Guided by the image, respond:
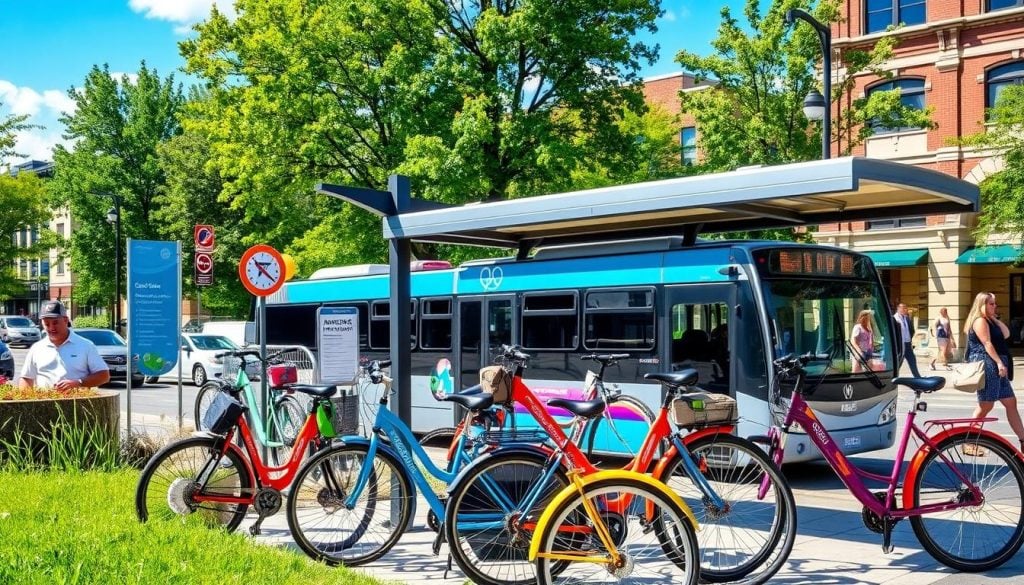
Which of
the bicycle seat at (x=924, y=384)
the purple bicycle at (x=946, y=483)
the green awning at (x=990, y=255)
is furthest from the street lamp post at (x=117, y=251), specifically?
the bicycle seat at (x=924, y=384)

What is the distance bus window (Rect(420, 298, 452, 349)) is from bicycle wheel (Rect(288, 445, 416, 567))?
752 cm

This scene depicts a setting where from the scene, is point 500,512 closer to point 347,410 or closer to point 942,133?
point 347,410

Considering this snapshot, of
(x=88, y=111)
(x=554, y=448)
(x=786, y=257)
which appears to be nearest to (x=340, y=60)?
(x=786, y=257)

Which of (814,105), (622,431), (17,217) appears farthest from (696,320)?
(17,217)

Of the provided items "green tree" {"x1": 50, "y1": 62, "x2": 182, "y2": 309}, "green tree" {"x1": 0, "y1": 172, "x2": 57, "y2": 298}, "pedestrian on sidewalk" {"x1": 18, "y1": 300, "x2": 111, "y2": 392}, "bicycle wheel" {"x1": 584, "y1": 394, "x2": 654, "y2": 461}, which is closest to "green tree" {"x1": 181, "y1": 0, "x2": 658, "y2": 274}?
"bicycle wheel" {"x1": 584, "y1": 394, "x2": 654, "y2": 461}

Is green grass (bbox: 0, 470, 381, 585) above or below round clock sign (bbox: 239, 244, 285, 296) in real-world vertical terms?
below

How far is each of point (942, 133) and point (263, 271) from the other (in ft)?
88.5

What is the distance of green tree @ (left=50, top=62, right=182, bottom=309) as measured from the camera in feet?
163

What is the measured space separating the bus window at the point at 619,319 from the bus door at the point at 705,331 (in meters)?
0.30

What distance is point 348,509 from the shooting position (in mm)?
6512

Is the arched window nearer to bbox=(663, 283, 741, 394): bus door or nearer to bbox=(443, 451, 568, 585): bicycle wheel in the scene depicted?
bbox=(663, 283, 741, 394): bus door

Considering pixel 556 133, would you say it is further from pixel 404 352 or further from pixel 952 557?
pixel 952 557

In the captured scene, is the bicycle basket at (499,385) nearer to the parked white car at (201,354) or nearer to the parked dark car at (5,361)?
the parked dark car at (5,361)

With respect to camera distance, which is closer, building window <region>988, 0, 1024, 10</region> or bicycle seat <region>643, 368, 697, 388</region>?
bicycle seat <region>643, 368, 697, 388</region>
